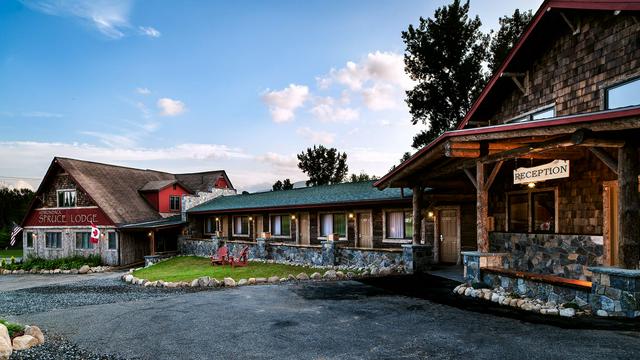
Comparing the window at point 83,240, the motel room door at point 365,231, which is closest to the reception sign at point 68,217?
the window at point 83,240

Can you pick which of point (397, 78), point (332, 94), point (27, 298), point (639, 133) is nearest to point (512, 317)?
point (639, 133)

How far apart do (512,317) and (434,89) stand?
1173 inches

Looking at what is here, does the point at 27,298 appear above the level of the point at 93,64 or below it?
below

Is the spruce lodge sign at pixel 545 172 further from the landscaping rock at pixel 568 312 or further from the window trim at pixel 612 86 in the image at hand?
the landscaping rock at pixel 568 312

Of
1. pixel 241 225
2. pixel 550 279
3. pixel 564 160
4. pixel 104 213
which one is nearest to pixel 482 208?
pixel 564 160

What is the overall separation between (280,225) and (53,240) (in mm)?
19370

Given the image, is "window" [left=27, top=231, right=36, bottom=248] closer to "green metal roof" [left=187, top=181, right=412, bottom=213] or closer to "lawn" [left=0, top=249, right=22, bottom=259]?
"lawn" [left=0, top=249, right=22, bottom=259]

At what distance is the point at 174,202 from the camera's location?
111ft

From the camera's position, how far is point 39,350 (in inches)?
262

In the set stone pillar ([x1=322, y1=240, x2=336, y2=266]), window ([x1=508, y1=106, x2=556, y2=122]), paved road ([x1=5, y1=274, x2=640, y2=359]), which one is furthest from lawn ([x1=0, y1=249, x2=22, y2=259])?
window ([x1=508, y1=106, x2=556, y2=122])

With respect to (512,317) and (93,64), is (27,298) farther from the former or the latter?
(512,317)

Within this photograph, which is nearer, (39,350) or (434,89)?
(39,350)

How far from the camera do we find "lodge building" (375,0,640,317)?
7.26m

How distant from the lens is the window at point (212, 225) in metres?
29.2
